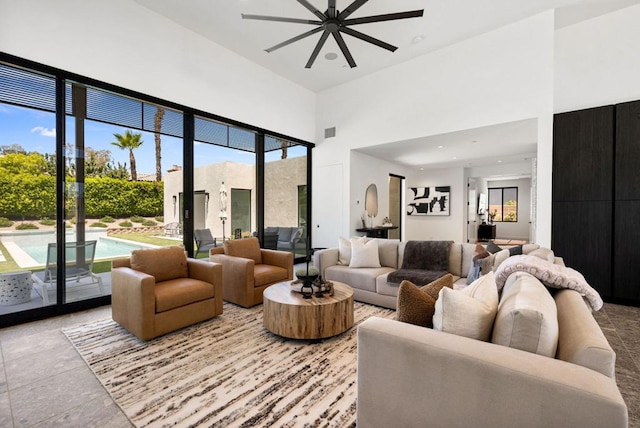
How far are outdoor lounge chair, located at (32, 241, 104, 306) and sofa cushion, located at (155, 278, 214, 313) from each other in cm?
→ 136

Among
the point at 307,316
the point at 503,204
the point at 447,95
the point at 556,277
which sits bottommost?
the point at 307,316

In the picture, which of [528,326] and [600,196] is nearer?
[528,326]

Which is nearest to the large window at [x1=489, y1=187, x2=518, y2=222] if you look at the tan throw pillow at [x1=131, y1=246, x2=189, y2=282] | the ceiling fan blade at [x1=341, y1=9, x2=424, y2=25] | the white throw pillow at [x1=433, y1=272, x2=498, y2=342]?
the ceiling fan blade at [x1=341, y1=9, x2=424, y2=25]

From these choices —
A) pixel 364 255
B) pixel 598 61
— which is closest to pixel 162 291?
pixel 364 255

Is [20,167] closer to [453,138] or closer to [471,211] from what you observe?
[453,138]

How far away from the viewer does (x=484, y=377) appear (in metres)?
1.09

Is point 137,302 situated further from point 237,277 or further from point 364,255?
point 364,255

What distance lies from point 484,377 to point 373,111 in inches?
218

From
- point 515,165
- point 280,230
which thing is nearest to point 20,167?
point 280,230

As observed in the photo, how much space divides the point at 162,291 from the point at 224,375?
1.18m

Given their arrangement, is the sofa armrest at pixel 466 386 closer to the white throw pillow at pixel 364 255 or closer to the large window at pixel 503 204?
the white throw pillow at pixel 364 255

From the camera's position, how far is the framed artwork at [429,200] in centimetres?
950

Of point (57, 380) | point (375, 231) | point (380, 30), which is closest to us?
point (57, 380)

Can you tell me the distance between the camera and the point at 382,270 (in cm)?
392
